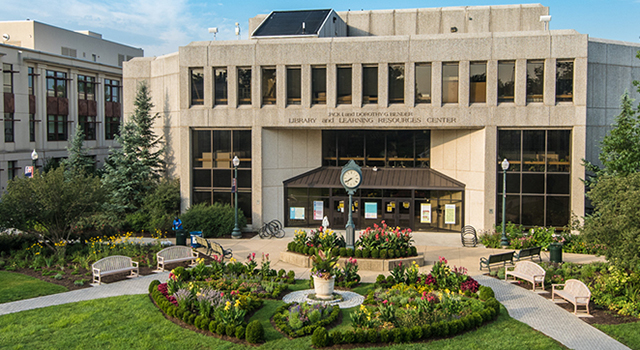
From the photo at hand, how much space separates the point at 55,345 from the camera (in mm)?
11547

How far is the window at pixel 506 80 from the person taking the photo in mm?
25734

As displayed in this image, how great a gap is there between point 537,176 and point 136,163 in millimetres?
21408

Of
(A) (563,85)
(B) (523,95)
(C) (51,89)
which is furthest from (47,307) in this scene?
(C) (51,89)

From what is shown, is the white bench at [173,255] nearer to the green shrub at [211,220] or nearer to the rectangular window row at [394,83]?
the green shrub at [211,220]

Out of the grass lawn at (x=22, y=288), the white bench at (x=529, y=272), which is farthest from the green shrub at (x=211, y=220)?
the white bench at (x=529, y=272)

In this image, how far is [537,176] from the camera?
25594 millimetres

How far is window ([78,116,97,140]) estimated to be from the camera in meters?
48.4

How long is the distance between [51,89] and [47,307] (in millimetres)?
35966

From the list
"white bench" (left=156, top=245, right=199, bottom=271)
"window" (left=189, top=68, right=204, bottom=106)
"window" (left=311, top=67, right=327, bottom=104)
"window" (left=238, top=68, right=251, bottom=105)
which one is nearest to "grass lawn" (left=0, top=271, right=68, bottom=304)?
"white bench" (left=156, top=245, right=199, bottom=271)

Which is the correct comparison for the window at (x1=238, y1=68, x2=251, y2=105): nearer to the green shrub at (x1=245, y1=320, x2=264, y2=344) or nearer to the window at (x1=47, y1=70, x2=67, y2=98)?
the green shrub at (x1=245, y1=320, x2=264, y2=344)

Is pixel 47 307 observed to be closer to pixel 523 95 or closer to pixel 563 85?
pixel 523 95

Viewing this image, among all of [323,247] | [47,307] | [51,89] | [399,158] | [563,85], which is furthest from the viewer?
[51,89]

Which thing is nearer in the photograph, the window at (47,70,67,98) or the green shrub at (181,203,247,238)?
the green shrub at (181,203,247,238)

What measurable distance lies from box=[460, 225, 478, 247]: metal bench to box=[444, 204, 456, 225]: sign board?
1363mm
